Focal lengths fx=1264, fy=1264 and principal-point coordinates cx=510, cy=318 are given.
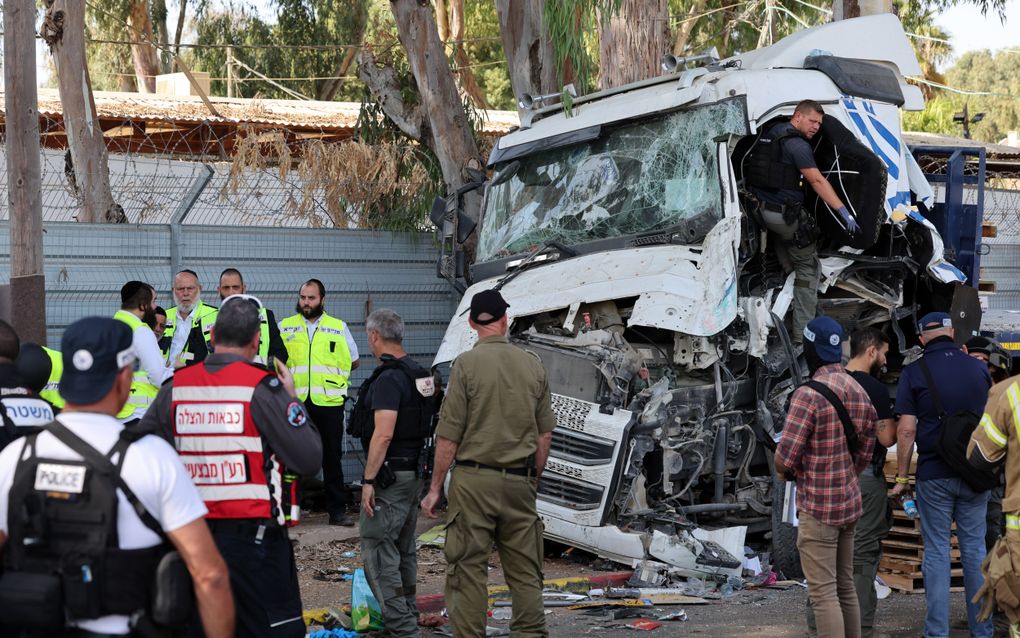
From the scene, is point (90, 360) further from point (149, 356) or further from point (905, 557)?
point (905, 557)

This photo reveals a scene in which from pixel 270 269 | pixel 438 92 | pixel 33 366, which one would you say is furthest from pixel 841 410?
pixel 438 92

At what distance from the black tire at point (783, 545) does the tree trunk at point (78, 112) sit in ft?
22.9

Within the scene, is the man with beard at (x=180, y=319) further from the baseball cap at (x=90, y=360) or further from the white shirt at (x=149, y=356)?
the baseball cap at (x=90, y=360)

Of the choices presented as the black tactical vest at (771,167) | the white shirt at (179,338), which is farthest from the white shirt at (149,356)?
the black tactical vest at (771,167)

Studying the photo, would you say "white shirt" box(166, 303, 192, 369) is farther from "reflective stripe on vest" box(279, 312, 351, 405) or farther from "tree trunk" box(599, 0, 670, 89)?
"tree trunk" box(599, 0, 670, 89)

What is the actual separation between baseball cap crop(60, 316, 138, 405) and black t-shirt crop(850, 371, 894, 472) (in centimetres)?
419

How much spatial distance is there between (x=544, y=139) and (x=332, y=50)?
21.4 meters

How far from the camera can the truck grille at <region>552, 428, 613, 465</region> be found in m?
7.83

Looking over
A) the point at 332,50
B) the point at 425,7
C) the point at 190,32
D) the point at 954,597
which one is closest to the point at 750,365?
the point at 954,597

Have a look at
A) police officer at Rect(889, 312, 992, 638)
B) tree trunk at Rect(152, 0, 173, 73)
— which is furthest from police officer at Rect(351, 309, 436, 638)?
tree trunk at Rect(152, 0, 173, 73)

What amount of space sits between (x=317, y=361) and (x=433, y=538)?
173 cm

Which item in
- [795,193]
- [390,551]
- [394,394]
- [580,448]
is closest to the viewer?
[394,394]

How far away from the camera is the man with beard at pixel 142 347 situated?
23.6 ft

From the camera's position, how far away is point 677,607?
750 centimetres
